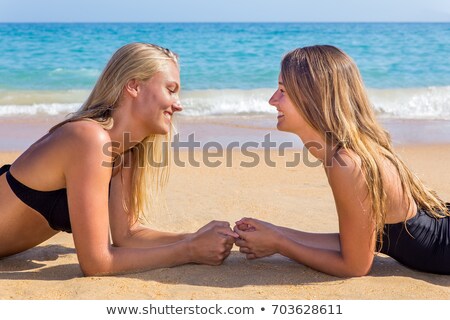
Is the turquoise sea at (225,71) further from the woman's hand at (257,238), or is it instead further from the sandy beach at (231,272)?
the woman's hand at (257,238)

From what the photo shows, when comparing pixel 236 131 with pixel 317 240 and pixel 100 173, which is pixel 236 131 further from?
pixel 100 173

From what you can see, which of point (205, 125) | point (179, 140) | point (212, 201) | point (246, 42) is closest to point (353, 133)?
point (212, 201)

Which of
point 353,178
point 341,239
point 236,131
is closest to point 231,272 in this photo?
point 341,239

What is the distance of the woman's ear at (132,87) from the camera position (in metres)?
3.68

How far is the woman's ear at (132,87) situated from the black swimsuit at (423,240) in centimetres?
162

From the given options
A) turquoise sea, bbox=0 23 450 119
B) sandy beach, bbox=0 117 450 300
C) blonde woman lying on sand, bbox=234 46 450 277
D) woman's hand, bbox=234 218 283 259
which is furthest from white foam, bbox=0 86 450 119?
blonde woman lying on sand, bbox=234 46 450 277

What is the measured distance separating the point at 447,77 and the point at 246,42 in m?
10.6

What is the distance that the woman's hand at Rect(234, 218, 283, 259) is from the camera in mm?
3805

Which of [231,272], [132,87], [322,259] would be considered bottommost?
[231,272]

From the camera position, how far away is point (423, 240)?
12.0 feet

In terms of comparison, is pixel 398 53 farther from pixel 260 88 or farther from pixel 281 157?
pixel 281 157

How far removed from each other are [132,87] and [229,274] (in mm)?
1226

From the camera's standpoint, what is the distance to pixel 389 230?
3.63 m

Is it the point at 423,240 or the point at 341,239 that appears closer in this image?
the point at 341,239
